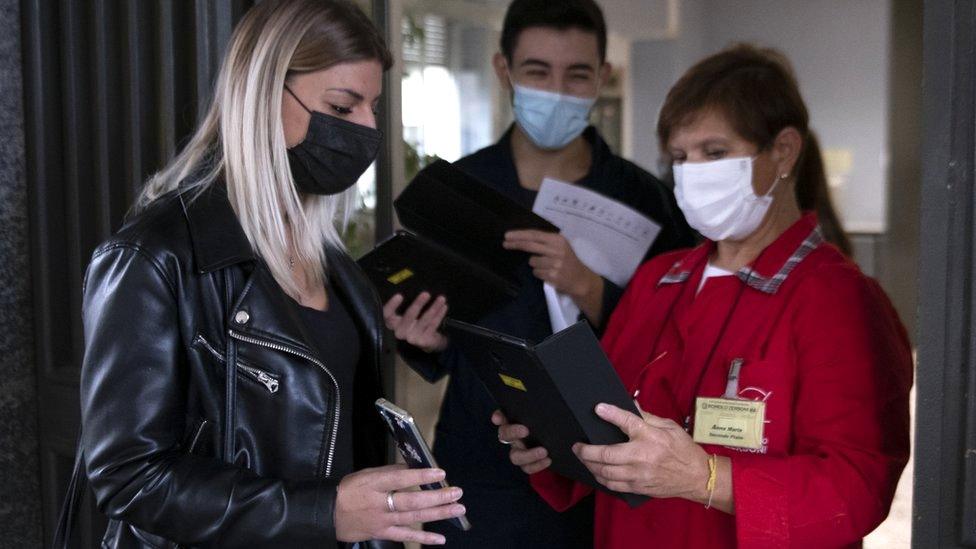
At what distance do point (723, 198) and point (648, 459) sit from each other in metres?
0.55

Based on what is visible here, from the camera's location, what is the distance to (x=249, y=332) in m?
1.40

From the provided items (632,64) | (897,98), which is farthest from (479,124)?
(897,98)

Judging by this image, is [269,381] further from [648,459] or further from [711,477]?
[711,477]

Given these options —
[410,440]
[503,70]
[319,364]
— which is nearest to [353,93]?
[319,364]

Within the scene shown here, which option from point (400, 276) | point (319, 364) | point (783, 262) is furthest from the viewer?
point (400, 276)

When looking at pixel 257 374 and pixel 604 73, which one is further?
pixel 604 73

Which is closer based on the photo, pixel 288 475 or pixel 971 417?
pixel 971 417

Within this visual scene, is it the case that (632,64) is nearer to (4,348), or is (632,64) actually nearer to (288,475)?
(4,348)

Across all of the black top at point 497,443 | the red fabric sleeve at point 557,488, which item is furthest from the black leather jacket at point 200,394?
the black top at point 497,443

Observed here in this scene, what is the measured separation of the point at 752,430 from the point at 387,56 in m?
0.83

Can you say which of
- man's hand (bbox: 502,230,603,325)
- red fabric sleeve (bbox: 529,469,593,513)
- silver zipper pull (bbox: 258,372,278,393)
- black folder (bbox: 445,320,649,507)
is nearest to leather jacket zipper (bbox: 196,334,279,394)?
silver zipper pull (bbox: 258,372,278,393)

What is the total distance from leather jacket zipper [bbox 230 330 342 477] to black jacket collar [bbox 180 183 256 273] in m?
0.11

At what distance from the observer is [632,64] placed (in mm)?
8281

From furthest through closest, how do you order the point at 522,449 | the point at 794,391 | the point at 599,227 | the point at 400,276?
the point at 599,227 → the point at 400,276 → the point at 522,449 → the point at 794,391
